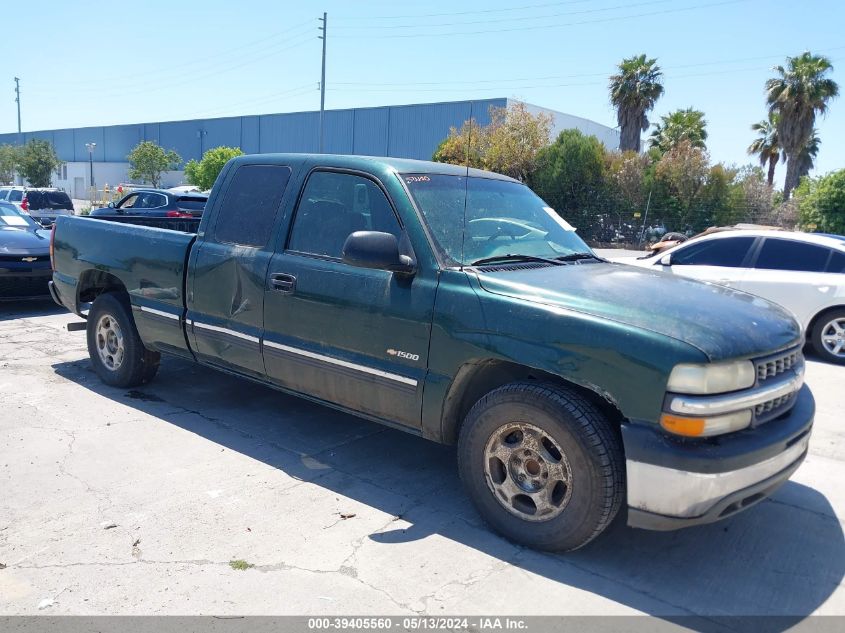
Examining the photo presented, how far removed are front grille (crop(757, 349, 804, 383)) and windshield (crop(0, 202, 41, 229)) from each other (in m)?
10.9

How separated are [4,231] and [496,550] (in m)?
9.29

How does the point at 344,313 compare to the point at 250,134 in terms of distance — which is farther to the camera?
the point at 250,134

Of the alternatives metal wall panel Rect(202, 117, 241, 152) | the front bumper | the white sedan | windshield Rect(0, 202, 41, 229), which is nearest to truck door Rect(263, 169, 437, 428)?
the front bumper

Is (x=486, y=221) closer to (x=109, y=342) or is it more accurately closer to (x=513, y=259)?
(x=513, y=259)

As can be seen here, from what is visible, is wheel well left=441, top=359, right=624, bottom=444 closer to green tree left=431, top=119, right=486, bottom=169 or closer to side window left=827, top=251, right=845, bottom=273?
side window left=827, top=251, right=845, bottom=273

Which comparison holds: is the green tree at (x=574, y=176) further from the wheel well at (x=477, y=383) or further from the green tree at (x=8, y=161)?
the green tree at (x=8, y=161)

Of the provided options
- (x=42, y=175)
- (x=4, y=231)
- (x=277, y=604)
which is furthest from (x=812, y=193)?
(x=42, y=175)

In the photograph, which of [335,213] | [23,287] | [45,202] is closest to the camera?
[335,213]

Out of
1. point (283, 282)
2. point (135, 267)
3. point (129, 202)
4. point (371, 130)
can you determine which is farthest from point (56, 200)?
point (371, 130)

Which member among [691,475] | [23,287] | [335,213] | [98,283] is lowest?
[23,287]

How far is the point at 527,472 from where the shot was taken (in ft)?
11.3

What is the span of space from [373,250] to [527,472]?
1.43 m

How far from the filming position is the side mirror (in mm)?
3635

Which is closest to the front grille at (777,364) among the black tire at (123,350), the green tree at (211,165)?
the black tire at (123,350)
